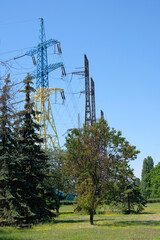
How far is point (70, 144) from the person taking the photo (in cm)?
2220

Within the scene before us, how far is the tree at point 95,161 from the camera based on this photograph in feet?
69.7

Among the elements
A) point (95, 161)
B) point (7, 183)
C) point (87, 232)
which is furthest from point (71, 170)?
point (87, 232)

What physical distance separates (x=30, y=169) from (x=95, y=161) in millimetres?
5744

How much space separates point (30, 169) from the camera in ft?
76.9

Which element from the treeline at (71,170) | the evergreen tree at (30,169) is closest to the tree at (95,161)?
the treeline at (71,170)

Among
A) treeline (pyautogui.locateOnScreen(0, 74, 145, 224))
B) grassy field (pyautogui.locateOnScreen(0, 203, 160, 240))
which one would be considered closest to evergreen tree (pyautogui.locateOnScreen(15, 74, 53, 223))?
treeline (pyautogui.locateOnScreen(0, 74, 145, 224))

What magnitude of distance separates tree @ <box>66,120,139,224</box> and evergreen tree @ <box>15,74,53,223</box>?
3.19m

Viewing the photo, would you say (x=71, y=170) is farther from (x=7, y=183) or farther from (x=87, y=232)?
(x=87, y=232)

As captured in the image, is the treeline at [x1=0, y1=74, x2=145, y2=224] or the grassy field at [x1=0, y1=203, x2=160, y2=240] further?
the treeline at [x1=0, y1=74, x2=145, y2=224]

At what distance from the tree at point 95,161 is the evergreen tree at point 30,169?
3.19 metres

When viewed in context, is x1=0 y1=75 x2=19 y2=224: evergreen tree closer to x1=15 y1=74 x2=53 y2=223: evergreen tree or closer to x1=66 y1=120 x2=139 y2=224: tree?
x1=15 y1=74 x2=53 y2=223: evergreen tree

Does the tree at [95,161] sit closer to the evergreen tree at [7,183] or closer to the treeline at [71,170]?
the treeline at [71,170]

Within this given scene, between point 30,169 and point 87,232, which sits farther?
point 30,169

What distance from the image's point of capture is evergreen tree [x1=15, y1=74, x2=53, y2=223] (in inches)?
850
